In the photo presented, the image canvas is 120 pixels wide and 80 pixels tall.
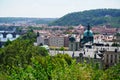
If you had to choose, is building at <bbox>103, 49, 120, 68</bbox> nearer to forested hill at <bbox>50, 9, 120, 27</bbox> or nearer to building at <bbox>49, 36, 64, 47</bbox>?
building at <bbox>49, 36, 64, 47</bbox>

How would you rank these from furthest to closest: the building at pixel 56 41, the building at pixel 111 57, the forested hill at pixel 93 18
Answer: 1. the forested hill at pixel 93 18
2. the building at pixel 56 41
3. the building at pixel 111 57

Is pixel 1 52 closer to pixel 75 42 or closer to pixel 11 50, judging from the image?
pixel 11 50

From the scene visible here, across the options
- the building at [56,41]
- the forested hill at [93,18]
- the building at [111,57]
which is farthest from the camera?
the forested hill at [93,18]

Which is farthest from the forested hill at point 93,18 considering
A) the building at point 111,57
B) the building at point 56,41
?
the building at point 111,57

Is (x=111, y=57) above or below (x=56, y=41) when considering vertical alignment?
above

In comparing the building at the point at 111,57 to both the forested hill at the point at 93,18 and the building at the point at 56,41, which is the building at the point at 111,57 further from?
the forested hill at the point at 93,18

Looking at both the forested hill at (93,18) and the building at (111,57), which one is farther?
the forested hill at (93,18)

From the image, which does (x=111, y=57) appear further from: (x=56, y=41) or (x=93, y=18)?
(x=93, y=18)

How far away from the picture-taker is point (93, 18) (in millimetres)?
175625

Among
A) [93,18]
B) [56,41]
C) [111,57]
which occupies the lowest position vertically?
[56,41]

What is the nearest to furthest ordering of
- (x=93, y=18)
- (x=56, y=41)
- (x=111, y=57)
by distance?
(x=111, y=57) < (x=56, y=41) < (x=93, y=18)

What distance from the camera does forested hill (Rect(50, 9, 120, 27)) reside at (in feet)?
554

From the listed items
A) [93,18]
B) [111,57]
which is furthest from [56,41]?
[93,18]

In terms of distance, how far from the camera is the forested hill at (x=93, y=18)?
16875 cm
